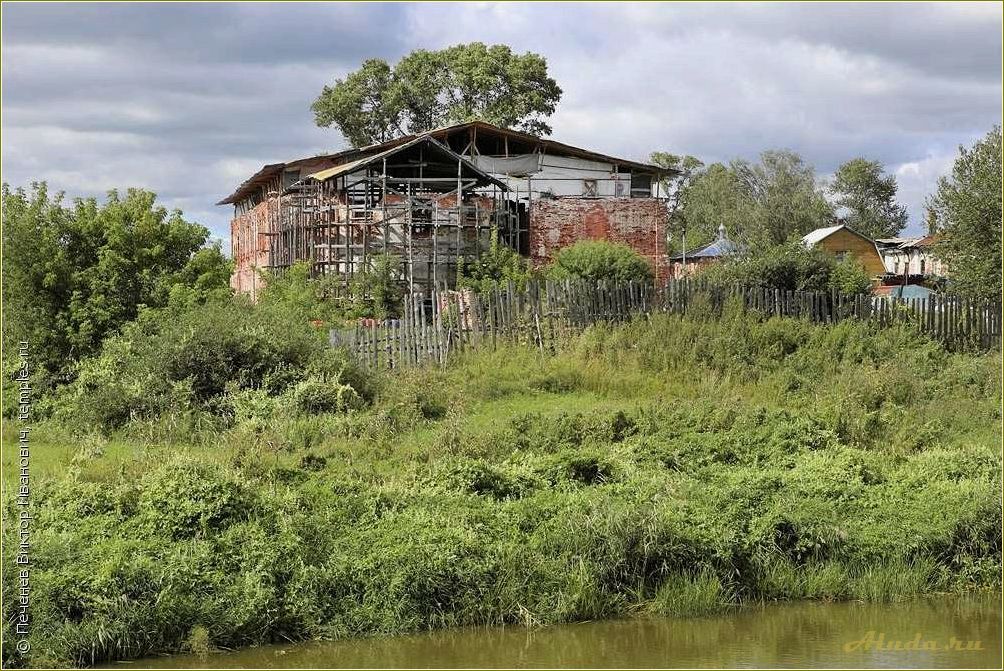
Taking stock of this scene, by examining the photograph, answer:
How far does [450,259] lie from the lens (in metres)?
35.1

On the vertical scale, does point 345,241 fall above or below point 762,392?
above

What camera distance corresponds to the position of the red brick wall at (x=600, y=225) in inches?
1535

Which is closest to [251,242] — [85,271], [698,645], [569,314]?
[85,271]

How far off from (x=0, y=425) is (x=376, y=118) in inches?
1620

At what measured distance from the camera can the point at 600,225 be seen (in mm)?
39531

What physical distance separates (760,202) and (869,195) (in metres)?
24.0

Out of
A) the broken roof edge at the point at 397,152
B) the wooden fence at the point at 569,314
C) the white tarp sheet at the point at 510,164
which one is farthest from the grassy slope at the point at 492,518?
the white tarp sheet at the point at 510,164

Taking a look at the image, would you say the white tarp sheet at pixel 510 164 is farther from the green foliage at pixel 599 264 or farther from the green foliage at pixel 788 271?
the green foliage at pixel 788 271

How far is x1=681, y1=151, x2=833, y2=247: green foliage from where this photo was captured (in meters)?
65.1

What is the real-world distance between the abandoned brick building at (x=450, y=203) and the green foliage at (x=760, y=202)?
2169cm

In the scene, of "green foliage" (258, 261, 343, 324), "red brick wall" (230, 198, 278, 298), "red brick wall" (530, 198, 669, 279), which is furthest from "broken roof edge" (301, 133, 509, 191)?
"red brick wall" (230, 198, 278, 298)

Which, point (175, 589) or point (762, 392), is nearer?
point (175, 589)

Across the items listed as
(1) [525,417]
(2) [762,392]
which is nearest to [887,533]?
(1) [525,417]

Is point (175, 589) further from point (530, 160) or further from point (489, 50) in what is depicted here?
point (489, 50)
